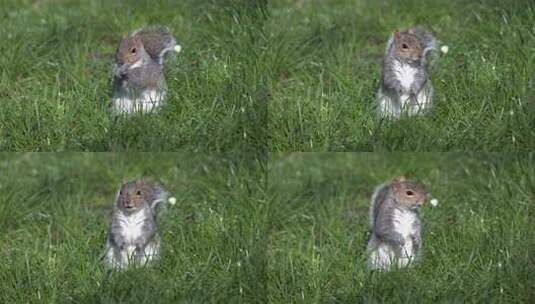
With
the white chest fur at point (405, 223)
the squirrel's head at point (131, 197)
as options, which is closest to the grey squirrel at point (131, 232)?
the squirrel's head at point (131, 197)

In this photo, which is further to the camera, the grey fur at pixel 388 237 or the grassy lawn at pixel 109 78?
the grassy lawn at pixel 109 78

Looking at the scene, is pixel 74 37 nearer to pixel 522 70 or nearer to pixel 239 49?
pixel 239 49

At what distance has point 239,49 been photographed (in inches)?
316

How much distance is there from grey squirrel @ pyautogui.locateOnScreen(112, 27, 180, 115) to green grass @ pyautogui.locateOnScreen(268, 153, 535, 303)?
758 mm

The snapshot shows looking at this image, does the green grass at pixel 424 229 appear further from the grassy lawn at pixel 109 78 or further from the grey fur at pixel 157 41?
the grey fur at pixel 157 41

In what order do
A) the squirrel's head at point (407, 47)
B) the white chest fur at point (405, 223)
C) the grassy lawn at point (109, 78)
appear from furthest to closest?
the grassy lawn at point (109, 78) → the squirrel's head at point (407, 47) → the white chest fur at point (405, 223)

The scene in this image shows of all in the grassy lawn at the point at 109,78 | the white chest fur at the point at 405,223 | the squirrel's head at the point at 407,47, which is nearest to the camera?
the white chest fur at the point at 405,223

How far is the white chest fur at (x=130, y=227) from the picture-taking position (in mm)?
7605

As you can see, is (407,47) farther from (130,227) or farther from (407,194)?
(130,227)

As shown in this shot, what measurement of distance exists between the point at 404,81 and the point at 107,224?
176cm

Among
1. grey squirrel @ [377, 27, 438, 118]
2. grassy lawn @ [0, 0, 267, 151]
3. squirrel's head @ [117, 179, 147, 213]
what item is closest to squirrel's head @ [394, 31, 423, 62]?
grey squirrel @ [377, 27, 438, 118]

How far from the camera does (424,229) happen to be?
25.6 feet

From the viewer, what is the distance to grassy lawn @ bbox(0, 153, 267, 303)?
7.63 metres

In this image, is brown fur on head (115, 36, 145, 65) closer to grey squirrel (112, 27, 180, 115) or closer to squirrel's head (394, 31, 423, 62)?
grey squirrel (112, 27, 180, 115)
